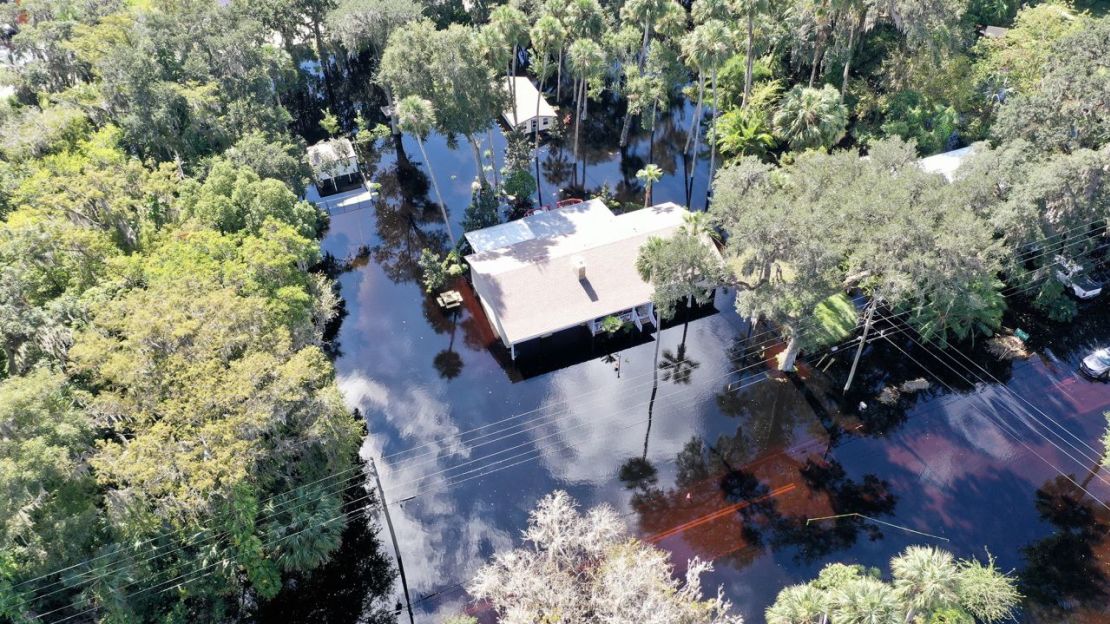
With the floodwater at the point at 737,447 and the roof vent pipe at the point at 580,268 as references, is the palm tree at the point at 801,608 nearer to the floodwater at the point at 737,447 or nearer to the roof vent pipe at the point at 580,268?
the floodwater at the point at 737,447

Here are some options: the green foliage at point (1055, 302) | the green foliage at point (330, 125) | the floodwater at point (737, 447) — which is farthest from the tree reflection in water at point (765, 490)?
the green foliage at point (330, 125)

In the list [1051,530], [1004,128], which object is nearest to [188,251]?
[1051,530]

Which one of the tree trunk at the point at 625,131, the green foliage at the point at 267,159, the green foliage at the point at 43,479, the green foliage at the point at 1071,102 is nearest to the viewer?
the green foliage at the point at 43,479

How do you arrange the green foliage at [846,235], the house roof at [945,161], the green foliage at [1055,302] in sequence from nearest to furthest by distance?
the green foliage at [846,235]
the green foliage at [1055,302]
the house roof at [945,161]

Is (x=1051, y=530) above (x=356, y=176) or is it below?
below

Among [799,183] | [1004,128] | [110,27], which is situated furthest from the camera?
[110,27]

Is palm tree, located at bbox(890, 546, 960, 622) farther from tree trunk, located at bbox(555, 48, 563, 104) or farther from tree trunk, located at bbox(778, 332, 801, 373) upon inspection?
tree trunk, located at bbox(555, 48, 563, 104)

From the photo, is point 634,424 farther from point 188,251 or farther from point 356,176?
point 356,176
